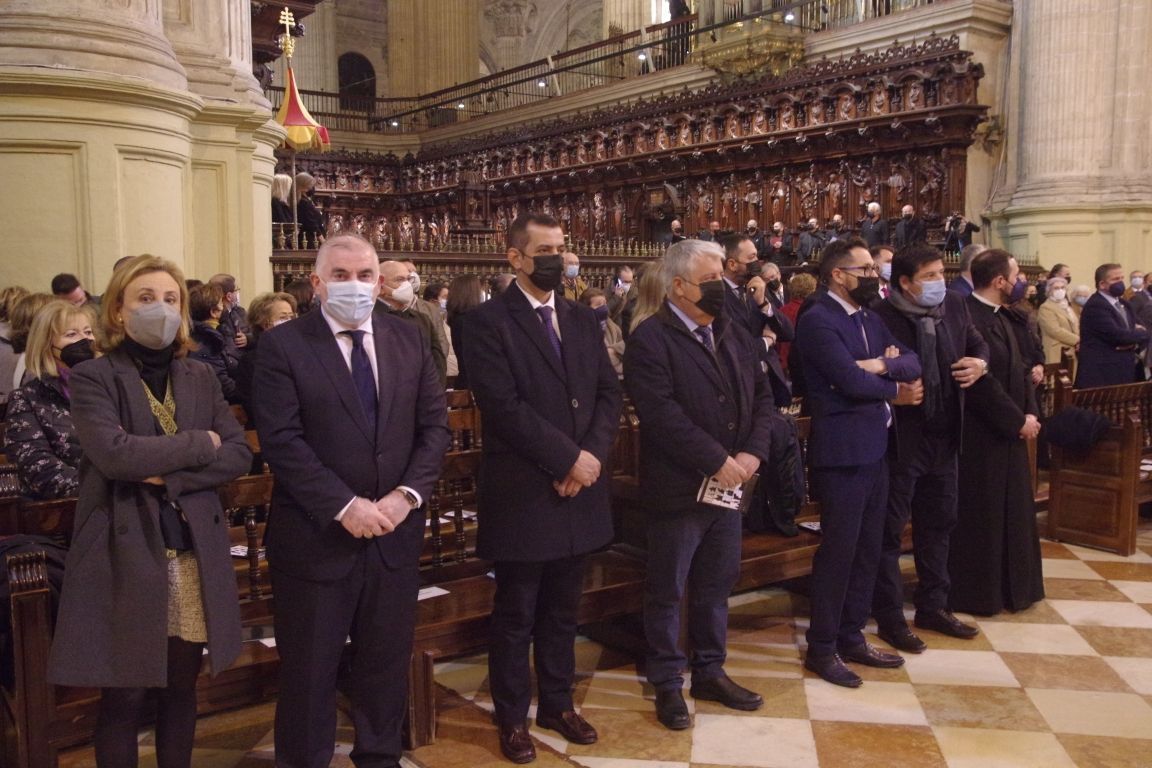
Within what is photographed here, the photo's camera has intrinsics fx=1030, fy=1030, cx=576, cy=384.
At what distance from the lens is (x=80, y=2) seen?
217 inches

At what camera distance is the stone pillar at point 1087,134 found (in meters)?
13.3

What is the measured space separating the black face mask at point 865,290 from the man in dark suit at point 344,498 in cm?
179

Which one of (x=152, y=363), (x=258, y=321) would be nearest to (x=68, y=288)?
(x=258, y=321)

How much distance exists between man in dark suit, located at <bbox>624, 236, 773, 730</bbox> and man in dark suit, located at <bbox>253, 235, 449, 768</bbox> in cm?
89

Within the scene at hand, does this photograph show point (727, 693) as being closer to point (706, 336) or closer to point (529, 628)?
point (529, 628)

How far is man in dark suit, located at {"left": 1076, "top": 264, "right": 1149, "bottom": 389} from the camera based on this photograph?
6961 mm

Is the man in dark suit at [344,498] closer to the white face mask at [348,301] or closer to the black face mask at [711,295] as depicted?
the white face mask at [348,301]

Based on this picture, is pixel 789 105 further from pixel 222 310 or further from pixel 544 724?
pixel 544 724

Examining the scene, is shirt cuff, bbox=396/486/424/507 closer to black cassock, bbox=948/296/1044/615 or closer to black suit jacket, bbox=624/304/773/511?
black suit jacket, bbox=624/304/773/511

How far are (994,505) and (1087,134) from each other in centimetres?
1078

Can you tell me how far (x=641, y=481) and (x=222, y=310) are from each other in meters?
2.91

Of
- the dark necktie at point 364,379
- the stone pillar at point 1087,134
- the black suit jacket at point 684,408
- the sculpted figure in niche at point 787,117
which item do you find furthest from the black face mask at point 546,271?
the sculpted figure in niche at point 787,117

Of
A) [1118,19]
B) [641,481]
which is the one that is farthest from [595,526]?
[1118,19]

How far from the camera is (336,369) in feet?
9.02
